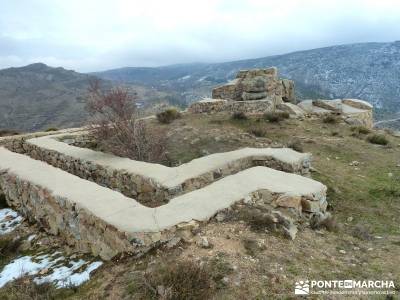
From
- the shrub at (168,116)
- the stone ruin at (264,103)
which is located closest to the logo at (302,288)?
the shrub at (168,116)

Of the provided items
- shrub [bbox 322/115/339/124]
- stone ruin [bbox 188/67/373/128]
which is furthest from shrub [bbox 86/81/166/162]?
shrub [bbox 322/115/339/124]

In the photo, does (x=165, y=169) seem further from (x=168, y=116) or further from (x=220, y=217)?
(x=168, y=116)

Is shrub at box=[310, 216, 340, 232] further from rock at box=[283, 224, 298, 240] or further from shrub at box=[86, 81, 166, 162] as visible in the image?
shrub at box=[86, 81, 166, 162]

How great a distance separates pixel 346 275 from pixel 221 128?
1008 cm

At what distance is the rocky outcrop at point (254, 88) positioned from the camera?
17719mm

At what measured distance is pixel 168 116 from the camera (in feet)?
53.4

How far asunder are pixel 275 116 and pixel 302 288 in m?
12.0

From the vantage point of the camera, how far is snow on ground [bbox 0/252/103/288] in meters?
4.77

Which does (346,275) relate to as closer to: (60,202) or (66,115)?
(60,202)

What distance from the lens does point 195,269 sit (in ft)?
13.0

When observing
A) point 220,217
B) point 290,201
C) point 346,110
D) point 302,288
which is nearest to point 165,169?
point 220,217

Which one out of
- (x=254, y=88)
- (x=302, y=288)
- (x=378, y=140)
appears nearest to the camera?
(x=302, y=288)

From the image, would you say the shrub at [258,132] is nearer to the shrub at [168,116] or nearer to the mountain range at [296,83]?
the shrub at [168,116]

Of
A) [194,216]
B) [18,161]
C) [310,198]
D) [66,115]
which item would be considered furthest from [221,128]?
[66,115]
